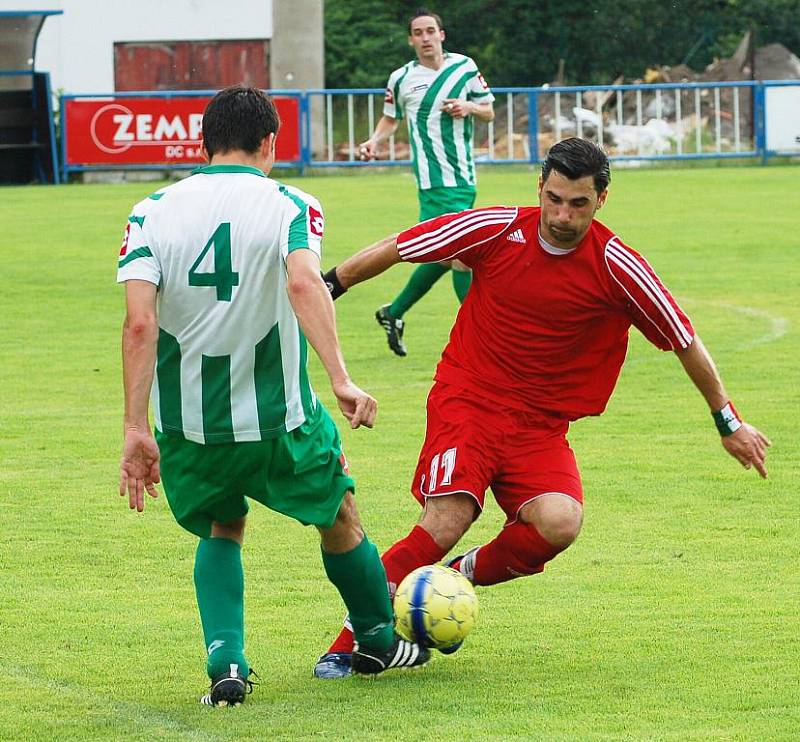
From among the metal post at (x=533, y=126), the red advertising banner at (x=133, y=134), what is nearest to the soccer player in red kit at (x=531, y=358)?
the red advertising banner at (x=133, y=134)

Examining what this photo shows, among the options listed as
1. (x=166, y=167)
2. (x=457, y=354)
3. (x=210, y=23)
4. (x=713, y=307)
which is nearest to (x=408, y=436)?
(x=457, y=354)

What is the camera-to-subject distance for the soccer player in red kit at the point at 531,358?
17.1 ft

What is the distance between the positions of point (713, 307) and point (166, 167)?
15.5m

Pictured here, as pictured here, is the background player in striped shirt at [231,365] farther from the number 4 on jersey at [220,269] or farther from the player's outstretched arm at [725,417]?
the player's outstretched arm at [725,417]

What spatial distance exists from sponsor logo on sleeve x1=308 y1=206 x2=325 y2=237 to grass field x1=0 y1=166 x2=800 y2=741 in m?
1.34

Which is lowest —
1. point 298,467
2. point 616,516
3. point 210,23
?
point 616,516

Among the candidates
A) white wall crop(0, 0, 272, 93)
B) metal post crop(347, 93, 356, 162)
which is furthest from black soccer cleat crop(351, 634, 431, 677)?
white wall crop(0, 0, 272, 93)

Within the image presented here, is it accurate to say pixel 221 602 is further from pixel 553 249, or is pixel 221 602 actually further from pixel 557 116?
pixel 557 116

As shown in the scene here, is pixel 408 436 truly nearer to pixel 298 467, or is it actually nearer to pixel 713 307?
pixel 298 467

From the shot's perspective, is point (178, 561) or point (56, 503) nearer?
point (178, 561)

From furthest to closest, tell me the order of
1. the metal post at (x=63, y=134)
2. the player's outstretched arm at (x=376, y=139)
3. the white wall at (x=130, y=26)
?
the white wall at (x=130, y=26)
the metal post at (x=63, y=134)
the player's outstretched arm at (x=376, y=139)

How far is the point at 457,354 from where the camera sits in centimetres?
563

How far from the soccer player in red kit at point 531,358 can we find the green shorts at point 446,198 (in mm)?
6600

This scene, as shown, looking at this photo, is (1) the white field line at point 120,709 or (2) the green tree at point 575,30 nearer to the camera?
(1) the white field line at point 120,709
